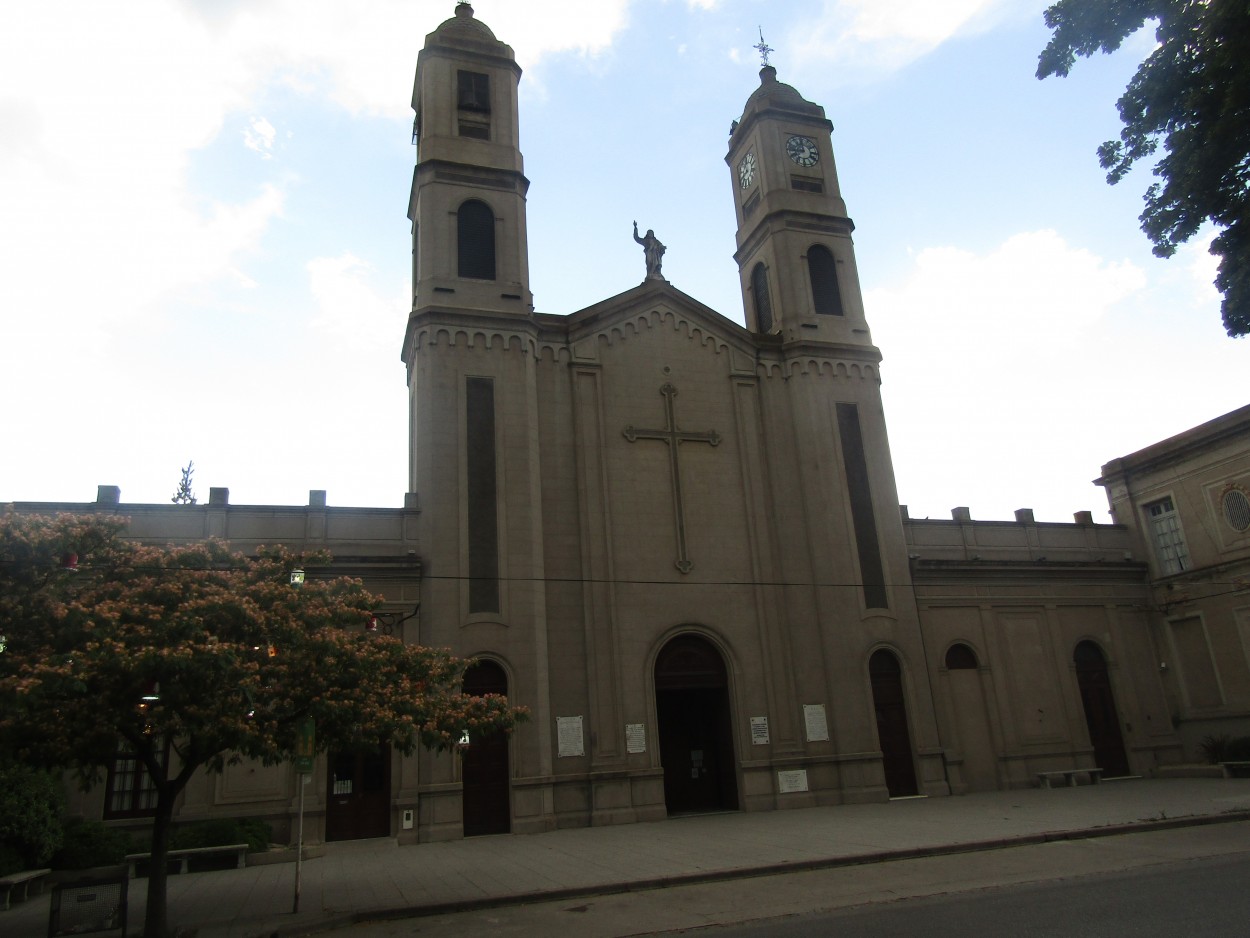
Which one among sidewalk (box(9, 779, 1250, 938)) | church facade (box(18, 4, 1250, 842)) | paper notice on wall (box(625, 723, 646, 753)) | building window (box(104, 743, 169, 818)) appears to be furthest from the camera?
paper notice on wall (box(625, 723, 646, 753))

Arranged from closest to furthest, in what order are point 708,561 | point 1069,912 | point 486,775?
point 1069,912 → point 486,775 → point 708,561

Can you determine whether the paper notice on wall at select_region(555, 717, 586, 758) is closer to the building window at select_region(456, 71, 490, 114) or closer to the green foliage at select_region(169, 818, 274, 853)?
the green foliage at select_region(169, 818, 274, 853)

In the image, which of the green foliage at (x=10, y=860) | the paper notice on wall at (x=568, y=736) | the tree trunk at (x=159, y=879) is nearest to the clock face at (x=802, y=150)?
the paper notice on wall at (x=568, y=736)

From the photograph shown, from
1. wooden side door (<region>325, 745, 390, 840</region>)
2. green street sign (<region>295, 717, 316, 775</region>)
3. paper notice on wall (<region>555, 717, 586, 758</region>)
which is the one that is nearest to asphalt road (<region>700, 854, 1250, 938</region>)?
green street sign (<region>295, 717, 316, 775</region>)

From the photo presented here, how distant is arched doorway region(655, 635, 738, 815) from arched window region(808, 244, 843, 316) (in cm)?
1256

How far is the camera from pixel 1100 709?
31391 mm

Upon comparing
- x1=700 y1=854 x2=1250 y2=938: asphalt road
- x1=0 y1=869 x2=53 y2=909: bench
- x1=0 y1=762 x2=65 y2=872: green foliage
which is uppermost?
x1=0 y1=762 x2=65 y2=872: green foliage

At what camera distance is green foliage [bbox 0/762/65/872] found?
17.5 m

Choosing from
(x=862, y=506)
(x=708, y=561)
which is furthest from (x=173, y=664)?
(x=862, y=506)

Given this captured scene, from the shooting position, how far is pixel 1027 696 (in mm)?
30344

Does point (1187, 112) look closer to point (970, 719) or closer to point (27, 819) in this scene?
point (970, 719)

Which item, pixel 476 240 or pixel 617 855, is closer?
pixel 617 855

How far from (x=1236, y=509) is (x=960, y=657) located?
33.5 feet

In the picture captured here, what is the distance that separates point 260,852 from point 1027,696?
912 inches
